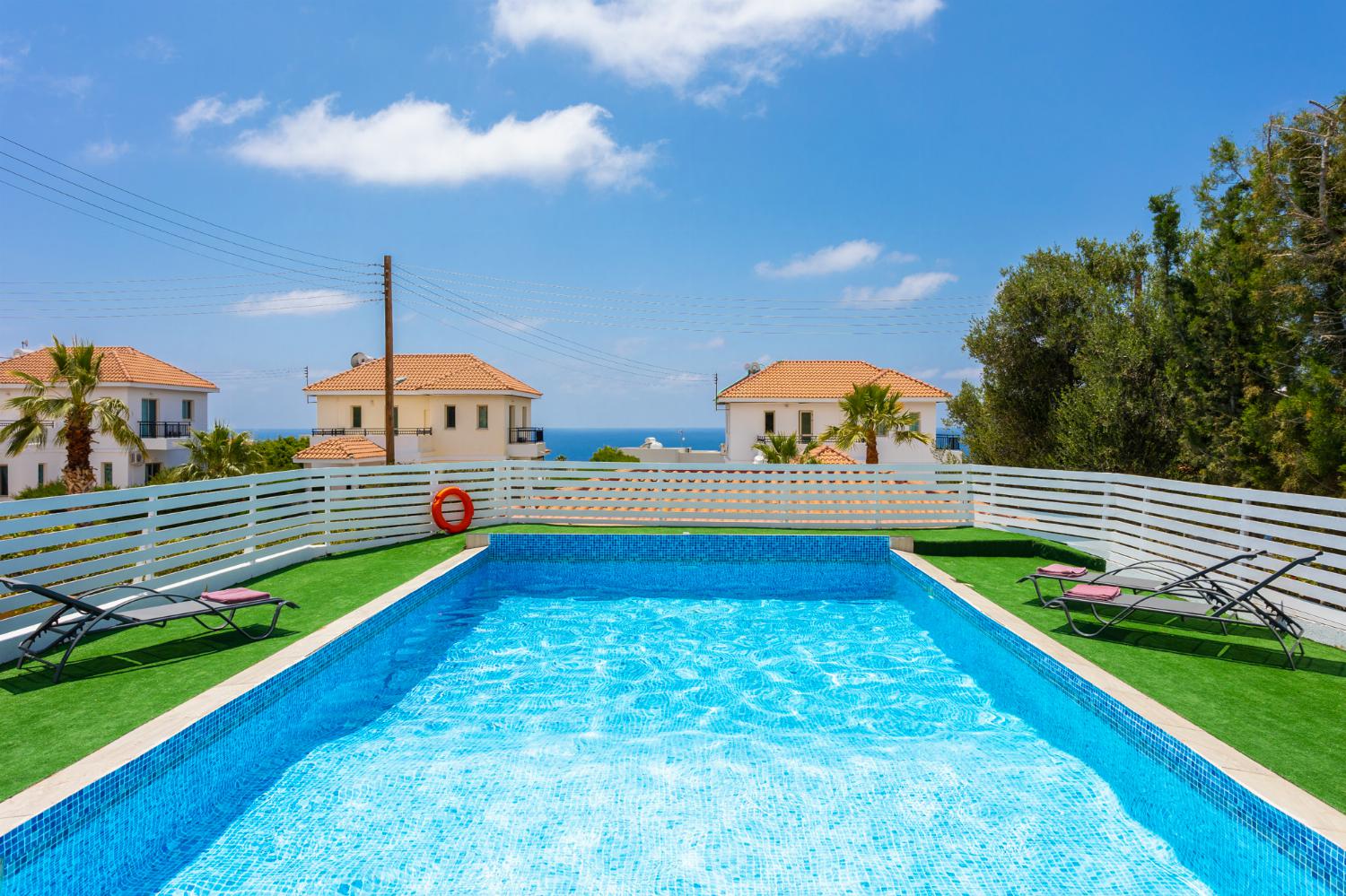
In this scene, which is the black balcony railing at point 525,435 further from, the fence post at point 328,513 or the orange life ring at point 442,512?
the fence post at point 328,513

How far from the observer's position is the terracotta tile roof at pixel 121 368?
1289 inches

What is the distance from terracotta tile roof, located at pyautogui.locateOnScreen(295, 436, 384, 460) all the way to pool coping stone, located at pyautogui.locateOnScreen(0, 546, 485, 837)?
25.9 m

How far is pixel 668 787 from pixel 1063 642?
379 cm

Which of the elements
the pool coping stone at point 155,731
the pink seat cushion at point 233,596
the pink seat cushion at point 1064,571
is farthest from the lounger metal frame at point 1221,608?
the pink seat cushion at point 233,596

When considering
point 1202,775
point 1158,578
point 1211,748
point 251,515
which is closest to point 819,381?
point 1158,578

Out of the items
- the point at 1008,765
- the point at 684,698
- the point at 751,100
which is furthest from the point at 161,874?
the point at 751,100

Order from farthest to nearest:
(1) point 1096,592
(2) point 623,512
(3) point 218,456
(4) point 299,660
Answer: (3) point 218,456 → (2) point 623,512 → (1) point 1096,592 → (4) point 299,660

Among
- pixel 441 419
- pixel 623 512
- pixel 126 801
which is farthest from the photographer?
pixel 441 419

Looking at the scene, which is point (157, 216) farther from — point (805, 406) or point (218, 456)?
point (805, 406)

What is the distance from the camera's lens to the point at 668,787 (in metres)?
4.95

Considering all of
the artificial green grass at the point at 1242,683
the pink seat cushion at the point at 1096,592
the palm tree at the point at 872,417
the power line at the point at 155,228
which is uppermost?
the power line at the point at 155,228

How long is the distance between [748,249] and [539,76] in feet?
60.3

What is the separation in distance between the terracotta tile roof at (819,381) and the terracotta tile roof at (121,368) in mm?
26004

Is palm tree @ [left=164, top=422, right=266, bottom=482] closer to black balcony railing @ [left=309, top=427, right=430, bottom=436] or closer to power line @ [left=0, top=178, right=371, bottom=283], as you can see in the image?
power line @ [left=0, top=178, right=371, bottom=283]
